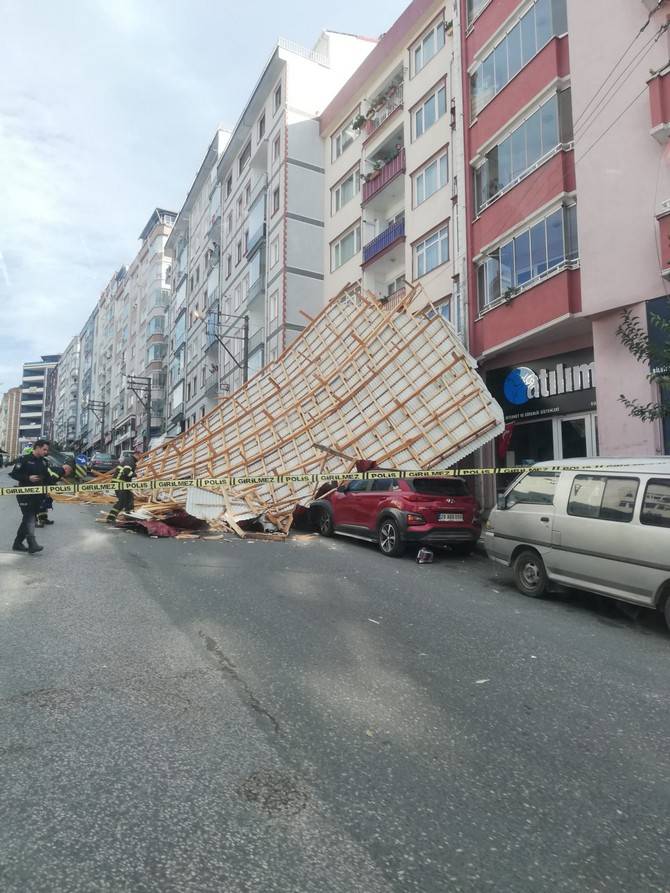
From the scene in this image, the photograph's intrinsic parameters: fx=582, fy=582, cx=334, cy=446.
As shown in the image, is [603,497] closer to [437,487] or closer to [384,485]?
[437,487]

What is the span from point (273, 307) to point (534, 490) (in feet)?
79.9

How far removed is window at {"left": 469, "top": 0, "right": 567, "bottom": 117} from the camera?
559 inches

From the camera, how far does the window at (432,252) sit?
19.3 metres

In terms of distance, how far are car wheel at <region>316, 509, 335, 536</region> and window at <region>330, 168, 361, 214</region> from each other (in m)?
18.0

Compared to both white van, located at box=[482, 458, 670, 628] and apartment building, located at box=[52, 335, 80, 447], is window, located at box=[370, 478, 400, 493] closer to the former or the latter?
white van, located at box=[482, 458, 670, 628]

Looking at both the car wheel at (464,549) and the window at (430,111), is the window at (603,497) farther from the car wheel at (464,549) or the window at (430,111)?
the window at (430,111)

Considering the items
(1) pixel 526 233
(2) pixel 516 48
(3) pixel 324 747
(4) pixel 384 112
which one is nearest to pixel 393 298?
(1) pixel 526 233

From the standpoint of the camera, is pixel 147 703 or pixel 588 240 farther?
pixel 588 240

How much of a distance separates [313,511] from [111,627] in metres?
8.41

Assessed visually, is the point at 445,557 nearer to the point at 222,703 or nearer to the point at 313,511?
the point at 313,511

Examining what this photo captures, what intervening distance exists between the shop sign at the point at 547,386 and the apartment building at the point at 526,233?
0.03m

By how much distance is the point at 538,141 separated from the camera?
14.6 meters

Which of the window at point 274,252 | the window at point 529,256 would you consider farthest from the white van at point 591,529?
the window at point 274,252

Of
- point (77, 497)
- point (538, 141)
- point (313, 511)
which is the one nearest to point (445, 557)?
point (313, 511)
